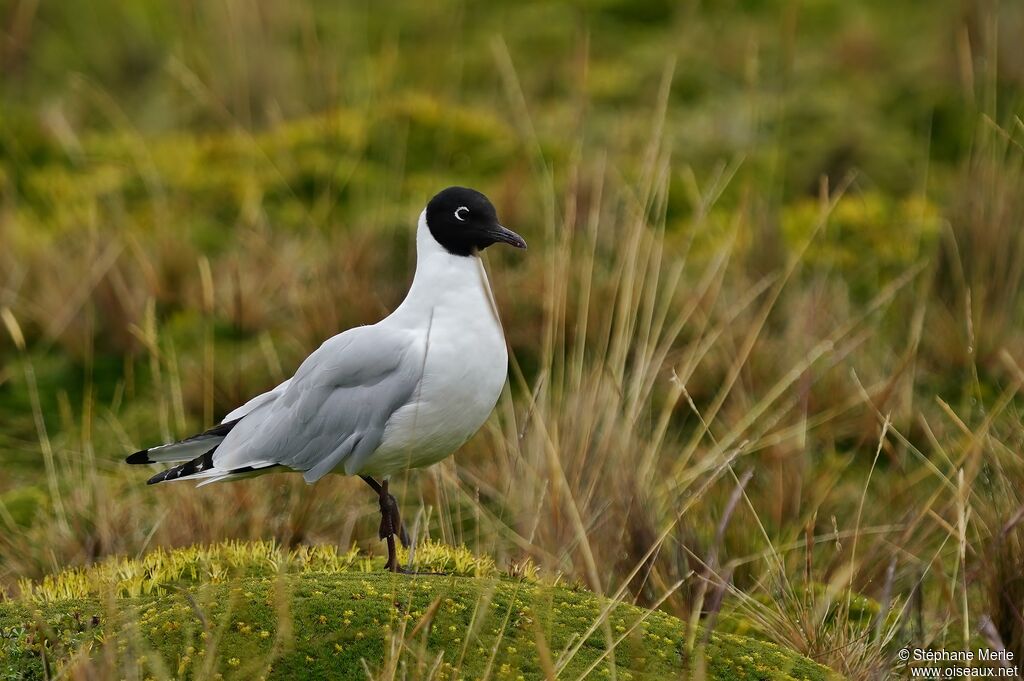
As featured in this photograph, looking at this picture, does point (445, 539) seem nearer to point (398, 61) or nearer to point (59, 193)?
point (59, 193)

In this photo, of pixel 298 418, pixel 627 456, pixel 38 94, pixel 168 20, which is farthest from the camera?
pixel 168 20

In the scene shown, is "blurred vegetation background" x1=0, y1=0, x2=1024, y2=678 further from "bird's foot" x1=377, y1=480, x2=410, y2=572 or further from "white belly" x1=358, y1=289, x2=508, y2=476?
"white belly" x1=358, y1=289, x2=508, y2=476

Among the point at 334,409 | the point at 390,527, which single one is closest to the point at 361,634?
the point at 390,527

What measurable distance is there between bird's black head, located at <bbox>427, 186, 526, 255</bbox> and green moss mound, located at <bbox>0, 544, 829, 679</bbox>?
103cm

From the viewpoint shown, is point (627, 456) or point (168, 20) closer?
point (627, 456)

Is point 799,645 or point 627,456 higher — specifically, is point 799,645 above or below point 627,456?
below

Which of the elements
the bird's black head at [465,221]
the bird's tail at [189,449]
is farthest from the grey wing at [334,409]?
the bird's black head at [465,221]

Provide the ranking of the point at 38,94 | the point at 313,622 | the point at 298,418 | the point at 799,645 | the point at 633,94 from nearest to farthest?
the point at 313,622, the point at 799,645, the point at 298,418, the point at 633,94, the point at 38,94

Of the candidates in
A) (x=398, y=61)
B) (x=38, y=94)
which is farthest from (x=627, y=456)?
(x=38, y=94)

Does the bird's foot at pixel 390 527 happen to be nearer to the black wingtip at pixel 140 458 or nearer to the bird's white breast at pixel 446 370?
the bird's white breast at pixel 446 370

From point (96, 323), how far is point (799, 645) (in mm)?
3986

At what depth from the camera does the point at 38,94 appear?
9.70 m

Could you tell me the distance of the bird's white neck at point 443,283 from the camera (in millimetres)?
3869

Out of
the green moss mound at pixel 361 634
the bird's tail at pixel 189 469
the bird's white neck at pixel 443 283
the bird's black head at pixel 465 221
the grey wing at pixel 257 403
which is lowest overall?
the green moss mound at pixel 361 634
